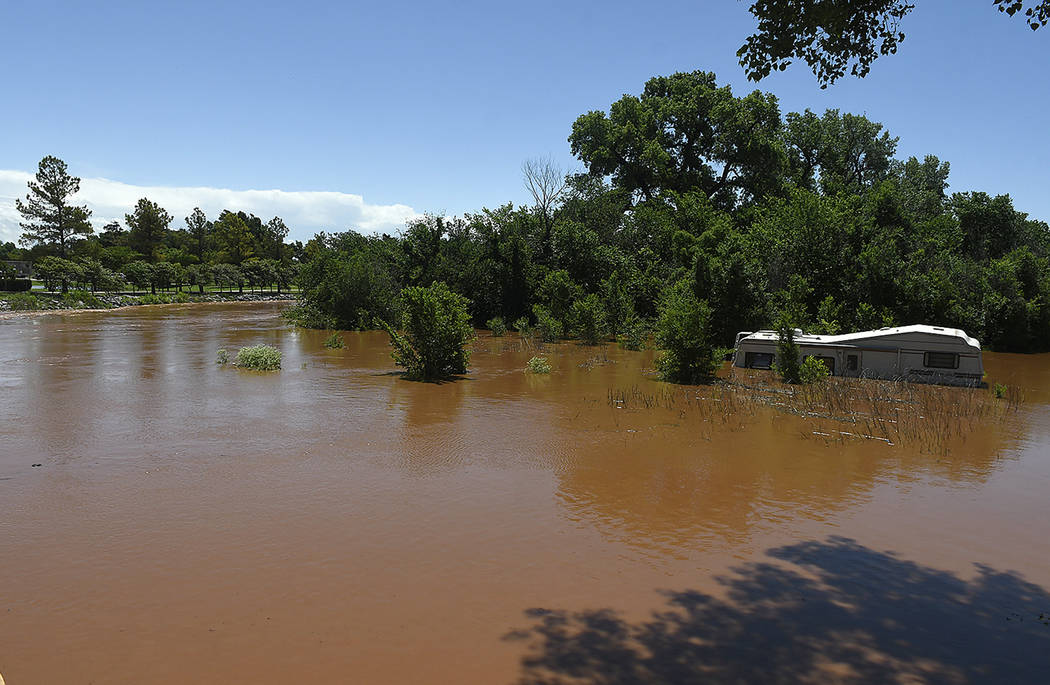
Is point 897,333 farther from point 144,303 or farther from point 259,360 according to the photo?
point 144,303

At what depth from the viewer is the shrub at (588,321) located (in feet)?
96.6

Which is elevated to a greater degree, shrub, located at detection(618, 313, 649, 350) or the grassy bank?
the grassy bank

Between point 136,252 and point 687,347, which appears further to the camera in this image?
point 136,252

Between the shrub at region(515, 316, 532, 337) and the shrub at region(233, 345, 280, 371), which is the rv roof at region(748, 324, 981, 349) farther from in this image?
the shrub at region(233, 345, 280, 371)

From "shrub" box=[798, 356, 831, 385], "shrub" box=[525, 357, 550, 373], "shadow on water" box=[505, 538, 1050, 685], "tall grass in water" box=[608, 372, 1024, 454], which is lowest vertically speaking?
"shadow on water" box=[505, 538, 1050, 685]

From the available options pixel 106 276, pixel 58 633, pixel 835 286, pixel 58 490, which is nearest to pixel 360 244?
pixel 106 276

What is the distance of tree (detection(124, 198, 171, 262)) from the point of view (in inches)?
3423

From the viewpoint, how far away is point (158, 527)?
295 inches

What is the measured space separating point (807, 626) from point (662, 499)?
137 inches

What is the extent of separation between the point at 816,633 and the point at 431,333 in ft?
48.6

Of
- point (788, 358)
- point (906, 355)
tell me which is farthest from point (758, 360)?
point (906, 355)

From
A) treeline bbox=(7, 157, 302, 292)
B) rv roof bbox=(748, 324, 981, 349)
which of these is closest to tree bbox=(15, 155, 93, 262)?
treeline bbox=(7, 157, 302, 292)

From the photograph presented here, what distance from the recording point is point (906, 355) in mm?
18375

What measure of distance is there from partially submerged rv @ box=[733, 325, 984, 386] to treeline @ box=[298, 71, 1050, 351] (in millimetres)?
3612
